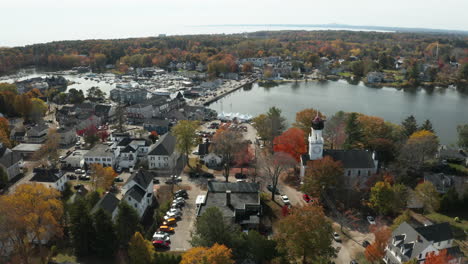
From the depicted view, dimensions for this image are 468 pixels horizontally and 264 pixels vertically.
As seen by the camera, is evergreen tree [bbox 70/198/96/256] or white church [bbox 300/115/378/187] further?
white church [bbox 300/115/378/187]

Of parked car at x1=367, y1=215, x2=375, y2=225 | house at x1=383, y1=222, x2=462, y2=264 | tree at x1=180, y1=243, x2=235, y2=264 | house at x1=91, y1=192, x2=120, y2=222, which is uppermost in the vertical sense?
tree at x1=180, y1=243, x2=235, y2=264

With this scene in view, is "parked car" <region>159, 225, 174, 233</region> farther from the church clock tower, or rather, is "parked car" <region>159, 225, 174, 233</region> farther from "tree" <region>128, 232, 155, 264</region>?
the church clock tower

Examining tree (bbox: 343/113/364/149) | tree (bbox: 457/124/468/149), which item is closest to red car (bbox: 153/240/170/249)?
tree (bbox: 343/113/364/149)

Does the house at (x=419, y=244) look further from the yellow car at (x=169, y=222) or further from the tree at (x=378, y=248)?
the yellow car at (x=169, y=222)

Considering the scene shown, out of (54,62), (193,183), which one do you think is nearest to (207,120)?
(193,183)

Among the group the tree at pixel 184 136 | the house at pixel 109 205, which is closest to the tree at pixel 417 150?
the tree at pixel 184 136

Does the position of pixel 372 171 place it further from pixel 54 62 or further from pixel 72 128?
pixel 54 62
